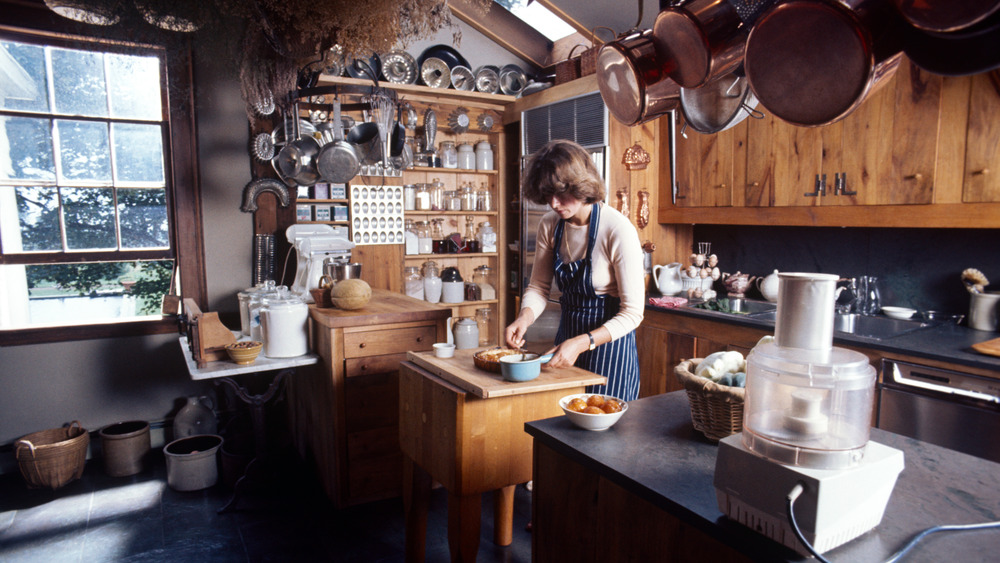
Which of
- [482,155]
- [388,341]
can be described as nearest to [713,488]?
[388,341]

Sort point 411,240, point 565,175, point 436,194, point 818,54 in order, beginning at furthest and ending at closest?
point 436,194, point 411,240, point 565,175, point 818,54

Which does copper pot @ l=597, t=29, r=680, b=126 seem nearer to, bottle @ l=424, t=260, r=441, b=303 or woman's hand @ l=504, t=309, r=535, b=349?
woman's hand @ l=504, t=309, r=535, b=349

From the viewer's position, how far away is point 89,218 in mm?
3777

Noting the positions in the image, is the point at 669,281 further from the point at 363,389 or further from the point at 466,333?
the point at 363,389

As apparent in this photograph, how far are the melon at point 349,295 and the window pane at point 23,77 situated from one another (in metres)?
2.35

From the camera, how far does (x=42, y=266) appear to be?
3684mm

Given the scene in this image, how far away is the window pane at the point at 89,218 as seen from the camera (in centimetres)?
372

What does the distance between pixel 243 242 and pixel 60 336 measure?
1213mm

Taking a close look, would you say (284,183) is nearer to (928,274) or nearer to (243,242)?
(243,242)

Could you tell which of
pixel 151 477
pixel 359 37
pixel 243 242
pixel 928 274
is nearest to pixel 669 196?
pixel 928 274

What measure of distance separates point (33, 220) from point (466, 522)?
3.46 meters

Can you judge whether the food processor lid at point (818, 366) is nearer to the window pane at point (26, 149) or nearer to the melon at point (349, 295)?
the melon at point (349, 295)

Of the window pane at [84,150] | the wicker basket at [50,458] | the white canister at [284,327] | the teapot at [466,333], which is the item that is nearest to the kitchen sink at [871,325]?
the teapot at [466,333]

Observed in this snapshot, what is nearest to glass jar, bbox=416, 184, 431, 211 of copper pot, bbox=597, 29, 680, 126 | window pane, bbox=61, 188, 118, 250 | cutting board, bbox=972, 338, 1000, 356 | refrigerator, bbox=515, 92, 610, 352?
refrigerator, bbox=515, 92, 610, 352
